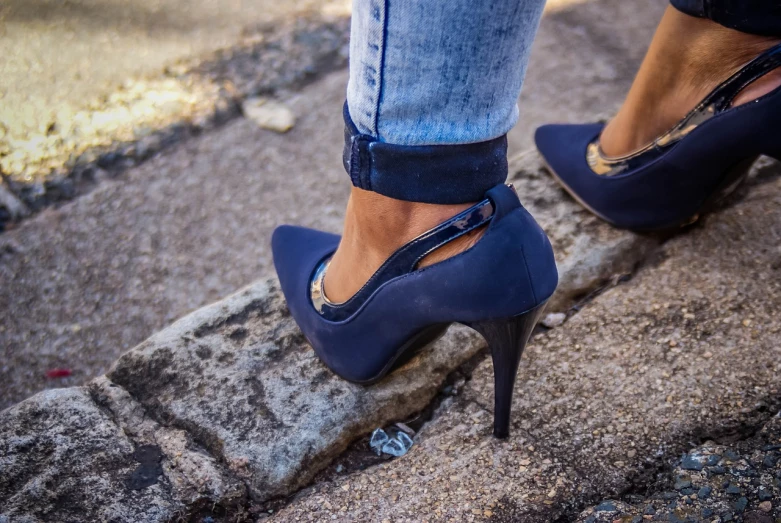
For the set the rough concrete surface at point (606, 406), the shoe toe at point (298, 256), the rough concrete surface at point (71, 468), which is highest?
the shoe toe at point (298, 256)

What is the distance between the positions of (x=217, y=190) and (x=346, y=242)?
838 millimetres

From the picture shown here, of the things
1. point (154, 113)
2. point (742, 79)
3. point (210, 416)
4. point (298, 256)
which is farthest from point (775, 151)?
point (154, 113)

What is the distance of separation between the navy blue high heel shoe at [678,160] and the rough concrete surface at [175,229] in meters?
0.08

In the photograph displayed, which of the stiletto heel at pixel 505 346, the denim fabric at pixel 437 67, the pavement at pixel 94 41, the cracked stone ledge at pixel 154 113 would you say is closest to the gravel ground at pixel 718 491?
the stiletto heel at pixel 505 346

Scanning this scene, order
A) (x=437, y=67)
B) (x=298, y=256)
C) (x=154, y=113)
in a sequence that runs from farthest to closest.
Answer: (x=154, y=113) < (x=298, y=256) < (x=437, y=67)

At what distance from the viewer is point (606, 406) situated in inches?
39.3

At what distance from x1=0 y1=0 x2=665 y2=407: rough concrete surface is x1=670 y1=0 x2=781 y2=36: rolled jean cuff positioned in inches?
17.5

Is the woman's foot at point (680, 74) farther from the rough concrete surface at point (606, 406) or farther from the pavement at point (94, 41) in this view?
the pavement at point (94, 41)

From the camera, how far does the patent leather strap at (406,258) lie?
85 cm

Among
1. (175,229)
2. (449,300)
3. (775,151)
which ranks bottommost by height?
(175,229)

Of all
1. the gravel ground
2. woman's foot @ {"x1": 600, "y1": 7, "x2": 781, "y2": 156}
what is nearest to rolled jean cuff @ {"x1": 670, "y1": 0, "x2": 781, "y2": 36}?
woman's foot @ {"x1": 600, "y1": 7, "x2": 781, "y2": 156}

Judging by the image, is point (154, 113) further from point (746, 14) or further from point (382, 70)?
point (746, 14)

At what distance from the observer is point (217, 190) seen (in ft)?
5.69

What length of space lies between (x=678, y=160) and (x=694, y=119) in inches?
3.0
